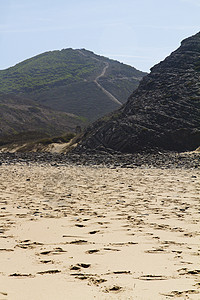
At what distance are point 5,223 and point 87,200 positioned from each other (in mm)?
3290

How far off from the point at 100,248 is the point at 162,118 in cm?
3108

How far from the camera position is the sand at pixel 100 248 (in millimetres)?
2938

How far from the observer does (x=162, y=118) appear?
34.2 metres

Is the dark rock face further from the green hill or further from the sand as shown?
the green hill

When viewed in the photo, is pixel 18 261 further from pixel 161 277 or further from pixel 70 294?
pixel 161 277

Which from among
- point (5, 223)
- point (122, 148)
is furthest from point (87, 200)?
point (122, 148)

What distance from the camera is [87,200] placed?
8984mm

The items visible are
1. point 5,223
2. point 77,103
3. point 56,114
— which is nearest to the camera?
point 5,223

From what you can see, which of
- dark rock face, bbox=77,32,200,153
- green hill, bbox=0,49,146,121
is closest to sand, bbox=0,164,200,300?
dark rock face, bbox=77,32,200,153

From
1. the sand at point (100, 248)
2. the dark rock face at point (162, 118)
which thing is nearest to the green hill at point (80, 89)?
the dark rock face at point (162, 118)

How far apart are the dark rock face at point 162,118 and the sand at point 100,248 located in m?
23.5

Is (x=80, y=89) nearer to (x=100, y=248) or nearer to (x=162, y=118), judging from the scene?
(x=162, y=118)

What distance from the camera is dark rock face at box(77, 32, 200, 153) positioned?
31.9m

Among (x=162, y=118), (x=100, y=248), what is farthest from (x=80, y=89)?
(x=100, y=248)
